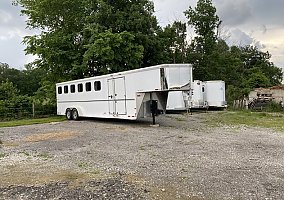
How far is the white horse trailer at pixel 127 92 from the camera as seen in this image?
1358 cm

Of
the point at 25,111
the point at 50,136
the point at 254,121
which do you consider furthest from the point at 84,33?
the point at 254,121

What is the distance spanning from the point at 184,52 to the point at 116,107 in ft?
72.9

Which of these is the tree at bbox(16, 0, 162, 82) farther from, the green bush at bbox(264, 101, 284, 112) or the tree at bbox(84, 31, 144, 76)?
the green bush at bbox(264, 101, 284, 112)

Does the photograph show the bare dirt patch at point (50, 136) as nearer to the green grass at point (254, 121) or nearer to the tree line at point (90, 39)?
the green grass at point (254, 121)

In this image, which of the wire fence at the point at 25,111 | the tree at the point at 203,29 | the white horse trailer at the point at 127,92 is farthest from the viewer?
the tree at the point at 203,29

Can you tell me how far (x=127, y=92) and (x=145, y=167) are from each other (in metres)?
8.44

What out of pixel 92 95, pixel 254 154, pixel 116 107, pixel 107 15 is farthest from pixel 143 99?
pixel 107 15

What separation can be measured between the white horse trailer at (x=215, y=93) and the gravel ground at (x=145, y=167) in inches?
539

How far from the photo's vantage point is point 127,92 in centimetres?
1523

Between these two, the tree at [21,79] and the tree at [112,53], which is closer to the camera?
the tree at [112,53]

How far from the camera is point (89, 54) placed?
21.9 metres

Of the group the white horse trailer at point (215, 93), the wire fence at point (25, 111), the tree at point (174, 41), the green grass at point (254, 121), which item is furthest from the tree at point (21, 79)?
the green grass at point (254, 121)

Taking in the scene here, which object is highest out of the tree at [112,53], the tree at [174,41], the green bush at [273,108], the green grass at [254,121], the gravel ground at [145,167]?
the tree at [174,41]

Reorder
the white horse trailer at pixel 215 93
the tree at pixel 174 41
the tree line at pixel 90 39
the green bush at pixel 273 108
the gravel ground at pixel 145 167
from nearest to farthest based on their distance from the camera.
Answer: the gravel ground at pixel 145 167 → the tree line at pixel 90 39 → the green bush at pixel 273 108 → the white horse trailer at pixel 215 93 → the tree at pixel 174 41
